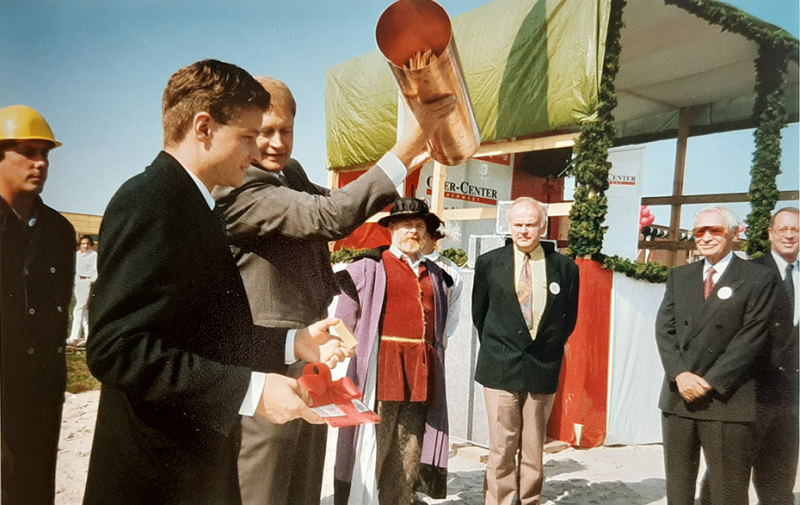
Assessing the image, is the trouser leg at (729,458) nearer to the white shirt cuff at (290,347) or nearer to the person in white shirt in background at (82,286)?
the white shirt cuff at (290,347)

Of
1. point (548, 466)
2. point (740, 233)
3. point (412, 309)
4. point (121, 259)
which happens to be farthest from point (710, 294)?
point (121, 259)

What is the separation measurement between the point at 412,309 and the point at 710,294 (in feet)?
3.69

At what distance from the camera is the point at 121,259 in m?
1.30

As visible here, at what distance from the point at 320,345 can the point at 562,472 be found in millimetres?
1232

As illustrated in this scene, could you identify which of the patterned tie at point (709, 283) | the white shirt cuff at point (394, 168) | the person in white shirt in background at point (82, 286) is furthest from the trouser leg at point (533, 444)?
the person in white shirt in background at point (82, 286)

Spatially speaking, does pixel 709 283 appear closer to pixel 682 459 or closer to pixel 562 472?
pixel 682 459

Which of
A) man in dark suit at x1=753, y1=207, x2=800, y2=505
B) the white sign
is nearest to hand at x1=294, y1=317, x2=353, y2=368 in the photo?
the white sign

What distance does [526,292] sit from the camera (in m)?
2.13

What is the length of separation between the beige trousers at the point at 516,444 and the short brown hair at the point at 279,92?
1340 mm

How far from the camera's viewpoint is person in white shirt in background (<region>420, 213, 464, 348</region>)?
2.22m

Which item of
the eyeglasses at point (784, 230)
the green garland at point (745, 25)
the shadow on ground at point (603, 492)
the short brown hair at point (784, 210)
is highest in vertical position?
the green garland at point (745, 25)

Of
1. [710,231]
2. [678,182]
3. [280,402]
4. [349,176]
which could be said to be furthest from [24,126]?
[710,231]

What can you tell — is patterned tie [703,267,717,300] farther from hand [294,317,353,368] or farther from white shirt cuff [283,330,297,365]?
white shirt cuff [283,330,297,365]

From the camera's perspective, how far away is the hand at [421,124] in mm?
1805
